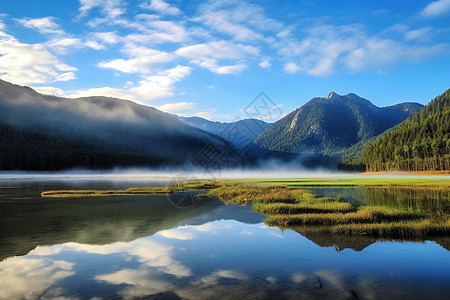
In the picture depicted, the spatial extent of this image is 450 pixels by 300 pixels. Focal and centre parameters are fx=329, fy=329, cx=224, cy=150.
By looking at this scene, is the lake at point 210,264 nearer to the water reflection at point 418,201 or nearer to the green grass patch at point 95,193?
the water reflection at point 418,201

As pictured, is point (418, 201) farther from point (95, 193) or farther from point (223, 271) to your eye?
point (95, 193)

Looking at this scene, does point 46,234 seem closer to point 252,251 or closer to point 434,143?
point 252,251

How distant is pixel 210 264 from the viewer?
20.4 m

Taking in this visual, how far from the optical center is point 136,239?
1086 inches

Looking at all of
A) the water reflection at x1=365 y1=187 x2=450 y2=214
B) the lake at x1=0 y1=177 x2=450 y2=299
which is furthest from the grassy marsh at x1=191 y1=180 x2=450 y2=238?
the water reflection at x1=365 y1=187 x2=450 y2=214

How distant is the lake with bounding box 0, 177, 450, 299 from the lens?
51.3 feet

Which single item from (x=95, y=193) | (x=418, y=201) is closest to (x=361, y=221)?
(x=418, y=201)

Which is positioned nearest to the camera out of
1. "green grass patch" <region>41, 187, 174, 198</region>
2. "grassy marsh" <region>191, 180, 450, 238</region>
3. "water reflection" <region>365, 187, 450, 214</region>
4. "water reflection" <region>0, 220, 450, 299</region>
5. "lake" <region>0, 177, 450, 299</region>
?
"water reflection" <region>0, 220, 450, 299</region>

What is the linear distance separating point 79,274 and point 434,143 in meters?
222

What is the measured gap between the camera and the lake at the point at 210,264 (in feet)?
51.3

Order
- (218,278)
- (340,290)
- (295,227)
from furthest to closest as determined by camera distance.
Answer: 1. (295,227)
2. (218,278)
3. (340,290)

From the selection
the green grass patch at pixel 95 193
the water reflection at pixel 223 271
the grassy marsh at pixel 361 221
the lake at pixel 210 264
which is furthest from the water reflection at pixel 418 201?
the green grass patch at pixel 95 193

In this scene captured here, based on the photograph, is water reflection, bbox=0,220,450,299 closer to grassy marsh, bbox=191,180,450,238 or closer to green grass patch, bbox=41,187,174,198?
grassy marsh, bbox=191,180,450,238

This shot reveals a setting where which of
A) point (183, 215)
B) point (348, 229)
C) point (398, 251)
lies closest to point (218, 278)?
point (398, 251)
